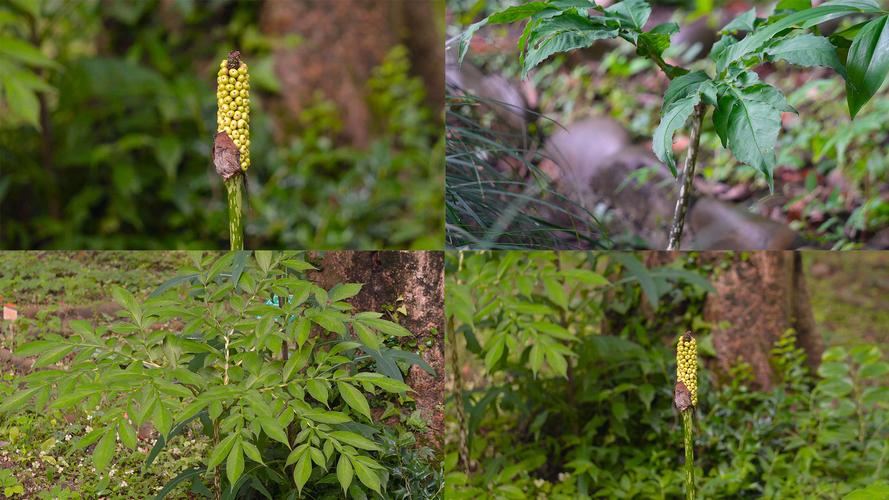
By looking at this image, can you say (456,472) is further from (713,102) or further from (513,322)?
(713,102)

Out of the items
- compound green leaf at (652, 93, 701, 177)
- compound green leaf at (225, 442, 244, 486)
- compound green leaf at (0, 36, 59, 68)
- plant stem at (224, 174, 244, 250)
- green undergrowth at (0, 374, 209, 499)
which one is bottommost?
green undergrowth at (0, 374, 209, 499)

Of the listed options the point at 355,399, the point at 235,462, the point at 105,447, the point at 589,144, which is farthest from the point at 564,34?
the point at 589,144

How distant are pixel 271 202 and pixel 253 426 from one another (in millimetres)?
1269

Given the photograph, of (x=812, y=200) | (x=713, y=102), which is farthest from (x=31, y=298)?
(x=812, y=200)

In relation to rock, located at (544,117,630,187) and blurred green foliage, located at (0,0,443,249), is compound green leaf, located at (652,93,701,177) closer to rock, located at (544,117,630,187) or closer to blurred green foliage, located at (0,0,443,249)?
rock, located at (544,117,630,187)

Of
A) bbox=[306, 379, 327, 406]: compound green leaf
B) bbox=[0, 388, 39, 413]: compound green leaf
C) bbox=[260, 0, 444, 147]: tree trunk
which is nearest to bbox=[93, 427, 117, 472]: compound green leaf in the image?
bbox=[0, 388, 39, 413]: compound green leaf

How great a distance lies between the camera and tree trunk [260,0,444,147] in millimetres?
2430

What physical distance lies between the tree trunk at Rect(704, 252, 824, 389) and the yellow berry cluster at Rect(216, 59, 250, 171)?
1.06 m

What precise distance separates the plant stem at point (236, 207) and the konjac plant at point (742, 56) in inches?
14.2

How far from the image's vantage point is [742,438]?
4.80 feet

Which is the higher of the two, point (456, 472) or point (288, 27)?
point (288, 27)

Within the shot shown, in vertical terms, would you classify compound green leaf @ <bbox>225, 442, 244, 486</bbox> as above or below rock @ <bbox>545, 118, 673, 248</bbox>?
below

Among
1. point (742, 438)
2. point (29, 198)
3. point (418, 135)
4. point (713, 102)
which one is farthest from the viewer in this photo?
point (418, 135)

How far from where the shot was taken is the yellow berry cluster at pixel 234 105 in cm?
84
